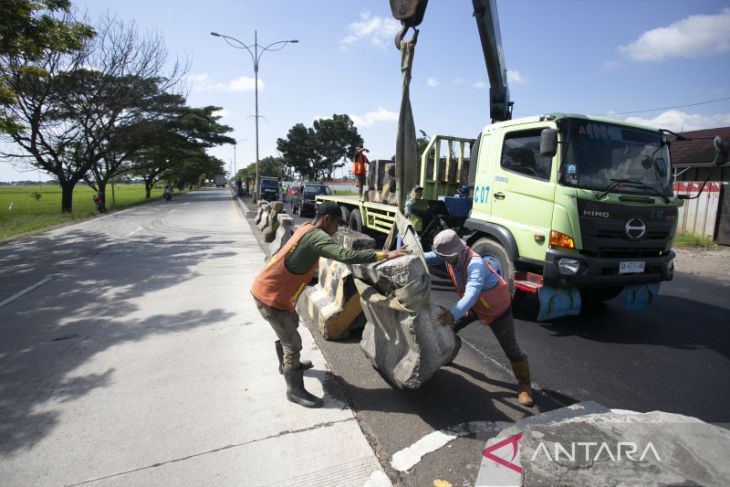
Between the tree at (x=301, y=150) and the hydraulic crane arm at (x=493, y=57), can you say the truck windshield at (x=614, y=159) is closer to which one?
the hydraulic crane arm at (x=493, y=57)

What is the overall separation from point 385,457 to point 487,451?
0.80 meters

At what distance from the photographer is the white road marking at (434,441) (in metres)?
2.40

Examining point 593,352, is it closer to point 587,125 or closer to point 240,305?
point 587,125

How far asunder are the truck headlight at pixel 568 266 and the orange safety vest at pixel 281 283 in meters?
2.82

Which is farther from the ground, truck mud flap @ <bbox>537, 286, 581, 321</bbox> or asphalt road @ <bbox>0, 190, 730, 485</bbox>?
truck mud flap @ <bbox>537, 286, 581, 321</bbox>

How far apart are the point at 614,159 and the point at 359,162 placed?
5173 millimetres

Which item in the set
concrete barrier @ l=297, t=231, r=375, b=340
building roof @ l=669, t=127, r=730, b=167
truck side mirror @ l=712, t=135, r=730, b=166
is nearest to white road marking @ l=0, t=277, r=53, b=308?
concrete barrier @ l=297, t=231, r=375, b=340

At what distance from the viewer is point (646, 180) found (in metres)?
4.63

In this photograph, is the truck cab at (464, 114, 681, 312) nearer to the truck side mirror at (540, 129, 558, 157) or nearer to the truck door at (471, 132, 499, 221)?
the truck side mirror at (540, 129, 558, 157)

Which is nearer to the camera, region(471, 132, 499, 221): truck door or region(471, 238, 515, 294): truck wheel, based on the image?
region(471, 238, 515, 294): truck wheel

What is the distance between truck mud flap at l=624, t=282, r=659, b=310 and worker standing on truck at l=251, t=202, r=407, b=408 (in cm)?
351

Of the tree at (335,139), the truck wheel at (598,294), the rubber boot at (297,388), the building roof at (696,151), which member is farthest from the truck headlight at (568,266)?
the tree at (335,139)

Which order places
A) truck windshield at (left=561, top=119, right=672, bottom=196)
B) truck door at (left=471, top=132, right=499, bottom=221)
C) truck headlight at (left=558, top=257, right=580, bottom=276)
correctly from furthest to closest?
truck door at (left=471, top=132, right=499, bottom=221) → truck windshield at (left=561, top=119, right=672, bottom=196) → truck headlight at (left=558, top=257, right=580, bottom=276)

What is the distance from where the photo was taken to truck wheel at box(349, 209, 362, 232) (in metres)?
9.09
